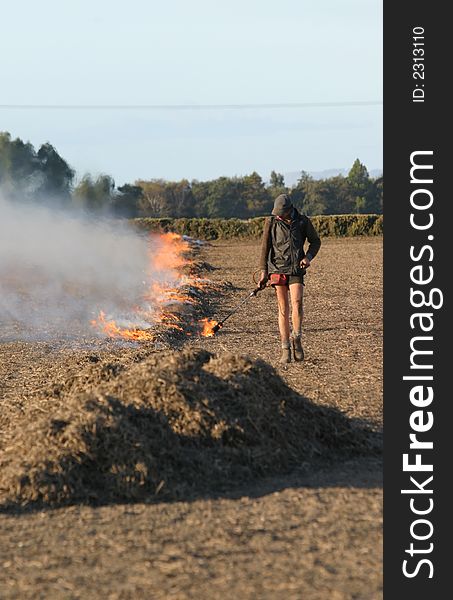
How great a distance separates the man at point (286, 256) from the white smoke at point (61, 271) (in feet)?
18.6

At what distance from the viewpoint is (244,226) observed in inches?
2694

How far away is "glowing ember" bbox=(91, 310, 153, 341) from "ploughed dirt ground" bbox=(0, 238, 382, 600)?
4607 millimetres

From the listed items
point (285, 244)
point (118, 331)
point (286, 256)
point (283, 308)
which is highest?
point (285, 244)

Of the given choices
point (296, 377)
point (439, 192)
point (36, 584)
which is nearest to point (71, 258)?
point (296, 377)

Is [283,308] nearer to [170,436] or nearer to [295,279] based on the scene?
[295,279]

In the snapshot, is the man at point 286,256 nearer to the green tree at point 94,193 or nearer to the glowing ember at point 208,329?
the glowing ember at point 208,329

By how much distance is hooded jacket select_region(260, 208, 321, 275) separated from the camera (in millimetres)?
13250

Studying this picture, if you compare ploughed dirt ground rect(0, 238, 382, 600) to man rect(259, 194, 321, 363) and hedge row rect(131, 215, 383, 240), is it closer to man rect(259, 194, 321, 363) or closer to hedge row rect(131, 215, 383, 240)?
man rect(259, 194, 321, 363)

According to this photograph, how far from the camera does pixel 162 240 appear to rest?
5769 centimetres

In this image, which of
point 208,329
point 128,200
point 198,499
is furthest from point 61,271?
point 128,200

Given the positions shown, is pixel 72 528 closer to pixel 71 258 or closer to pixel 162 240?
pixel 71 258

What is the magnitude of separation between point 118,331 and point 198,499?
10270 millimetres

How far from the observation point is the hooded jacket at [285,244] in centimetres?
1325

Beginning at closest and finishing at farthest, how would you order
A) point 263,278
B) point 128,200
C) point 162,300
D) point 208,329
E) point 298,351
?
1. point 263,278
2. point 298,351
3. point 208,329
4. point 162,300
5. point 128,200
